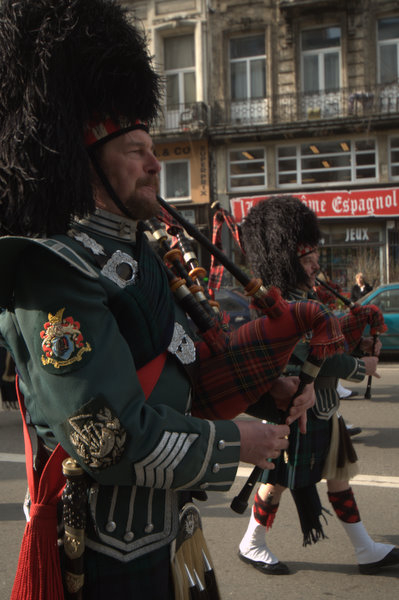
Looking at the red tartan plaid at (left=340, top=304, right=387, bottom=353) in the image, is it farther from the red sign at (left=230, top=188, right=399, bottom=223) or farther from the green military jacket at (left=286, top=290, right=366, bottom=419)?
the red sign at (left=230, top=188, right=399, bottom=223)

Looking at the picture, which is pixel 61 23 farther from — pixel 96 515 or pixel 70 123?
pixel 96 515

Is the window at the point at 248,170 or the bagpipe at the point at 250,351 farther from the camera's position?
the window at the point at 248,170

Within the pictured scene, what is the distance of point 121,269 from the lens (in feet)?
5.23

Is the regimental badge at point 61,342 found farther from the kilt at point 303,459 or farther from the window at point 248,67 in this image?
the window at point 248,67

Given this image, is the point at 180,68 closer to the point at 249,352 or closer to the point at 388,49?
the point at 388,49

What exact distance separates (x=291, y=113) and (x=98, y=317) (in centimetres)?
2099

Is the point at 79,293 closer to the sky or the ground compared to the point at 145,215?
closer to the ground

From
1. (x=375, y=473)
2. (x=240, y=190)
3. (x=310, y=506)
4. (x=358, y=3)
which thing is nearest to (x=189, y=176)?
(x=240, y=190)

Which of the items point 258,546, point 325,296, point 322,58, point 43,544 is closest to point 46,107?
point 43,544

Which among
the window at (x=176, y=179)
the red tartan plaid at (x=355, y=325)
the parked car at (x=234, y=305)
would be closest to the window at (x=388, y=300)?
the parked car at (x=234, y=305)

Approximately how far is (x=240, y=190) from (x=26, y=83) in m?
20.4

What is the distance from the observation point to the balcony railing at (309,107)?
20.4 m

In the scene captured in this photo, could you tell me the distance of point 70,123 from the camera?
1.57m

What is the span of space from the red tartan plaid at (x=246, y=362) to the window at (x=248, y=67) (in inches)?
830
